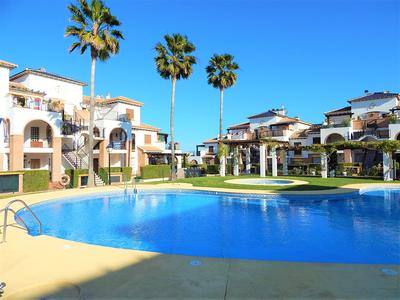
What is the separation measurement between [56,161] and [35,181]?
597 centimetres

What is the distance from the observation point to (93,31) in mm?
24203

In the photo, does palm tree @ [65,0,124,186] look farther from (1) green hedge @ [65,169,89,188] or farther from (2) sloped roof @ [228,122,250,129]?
(2) sloped roof @ [228,122,250,129]

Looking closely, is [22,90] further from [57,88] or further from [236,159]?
[236,159]

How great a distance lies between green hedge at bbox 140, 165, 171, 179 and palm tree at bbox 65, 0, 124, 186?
31.7 ft

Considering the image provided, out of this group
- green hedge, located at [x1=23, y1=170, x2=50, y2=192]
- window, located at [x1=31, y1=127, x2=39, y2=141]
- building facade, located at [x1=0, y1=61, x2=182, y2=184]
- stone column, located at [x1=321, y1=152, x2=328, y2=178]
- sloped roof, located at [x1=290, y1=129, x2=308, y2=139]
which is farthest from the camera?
sloped roof, located at [x1=290, y1=129, x2=308, y2=139]

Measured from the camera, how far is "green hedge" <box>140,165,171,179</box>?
111ft

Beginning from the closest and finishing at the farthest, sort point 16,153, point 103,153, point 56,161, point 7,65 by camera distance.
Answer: point 16,153 → point 7,65 → point 56,161 → point 103,153

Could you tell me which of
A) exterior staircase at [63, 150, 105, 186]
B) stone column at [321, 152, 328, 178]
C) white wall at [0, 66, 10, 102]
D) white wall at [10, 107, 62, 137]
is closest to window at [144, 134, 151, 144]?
exterior staircase at [63, 150, 105, 186]

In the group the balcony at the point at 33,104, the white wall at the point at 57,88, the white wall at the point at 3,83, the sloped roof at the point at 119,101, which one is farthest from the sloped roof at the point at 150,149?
the white wall at the point at 3,83

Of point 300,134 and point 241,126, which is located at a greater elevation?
point 241,126

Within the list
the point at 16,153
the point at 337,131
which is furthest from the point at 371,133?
the point at 16,153

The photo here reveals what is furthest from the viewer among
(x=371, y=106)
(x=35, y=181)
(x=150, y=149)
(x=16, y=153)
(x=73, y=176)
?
(x=371, y=106)

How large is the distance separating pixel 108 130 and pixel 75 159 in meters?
5.10

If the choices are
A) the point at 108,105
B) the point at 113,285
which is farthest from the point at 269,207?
the point at 108,105
